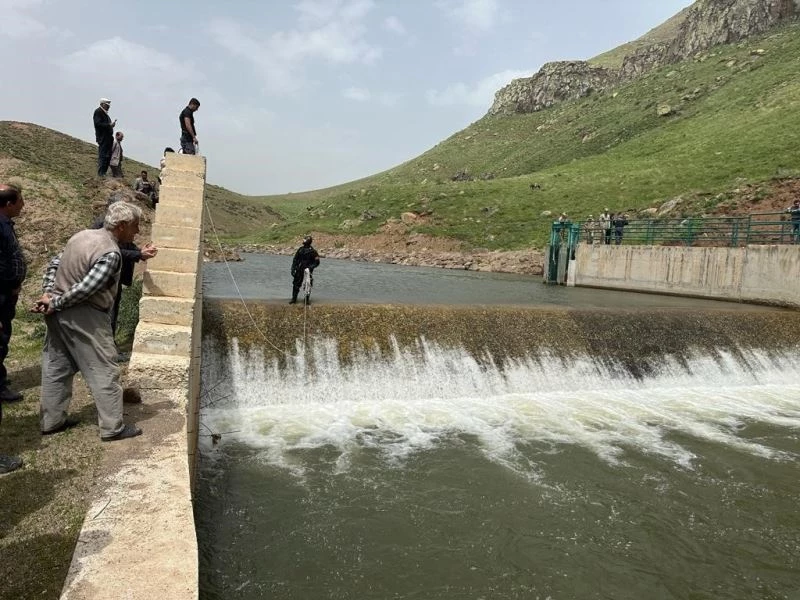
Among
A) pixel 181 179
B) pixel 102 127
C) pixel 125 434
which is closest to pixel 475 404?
pixel 181 179

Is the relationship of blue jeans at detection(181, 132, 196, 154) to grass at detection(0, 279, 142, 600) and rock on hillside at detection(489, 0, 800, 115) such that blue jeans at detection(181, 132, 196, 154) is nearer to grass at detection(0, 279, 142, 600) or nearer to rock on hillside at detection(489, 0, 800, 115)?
grass at detection(0, 279, 142, 600)

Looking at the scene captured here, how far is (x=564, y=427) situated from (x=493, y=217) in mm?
32768

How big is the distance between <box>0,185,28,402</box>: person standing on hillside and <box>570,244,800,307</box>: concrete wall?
801 inches

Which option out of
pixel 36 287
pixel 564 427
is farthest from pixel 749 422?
pixel 36 287

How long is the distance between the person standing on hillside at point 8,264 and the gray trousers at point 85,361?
0.83 meters

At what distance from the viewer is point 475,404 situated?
11.0 m

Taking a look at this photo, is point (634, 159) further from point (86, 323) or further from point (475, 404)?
point (86, 323)

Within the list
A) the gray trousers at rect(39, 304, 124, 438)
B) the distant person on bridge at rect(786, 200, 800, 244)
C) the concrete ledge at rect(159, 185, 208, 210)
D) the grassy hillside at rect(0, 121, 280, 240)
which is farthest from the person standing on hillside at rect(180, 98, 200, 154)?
the distant person on bridge at rect(786, 200, 800, 244)

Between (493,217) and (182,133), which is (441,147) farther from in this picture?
(182,133)

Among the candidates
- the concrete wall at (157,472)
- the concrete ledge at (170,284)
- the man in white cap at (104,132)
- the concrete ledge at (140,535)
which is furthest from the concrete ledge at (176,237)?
the man in white cap at (104,132)

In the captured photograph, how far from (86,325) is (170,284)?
2910mm

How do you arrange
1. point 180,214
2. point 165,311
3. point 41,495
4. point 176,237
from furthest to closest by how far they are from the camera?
1. point 180,214
2. point 176,237
3. point 165,311
4. point 41,495

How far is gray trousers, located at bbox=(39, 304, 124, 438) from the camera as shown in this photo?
5086 mm

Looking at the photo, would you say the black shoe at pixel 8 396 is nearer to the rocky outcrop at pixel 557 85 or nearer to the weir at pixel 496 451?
the weir at pixel 496 451
